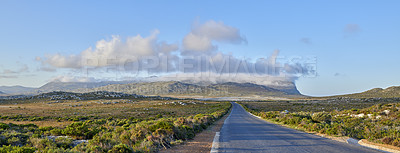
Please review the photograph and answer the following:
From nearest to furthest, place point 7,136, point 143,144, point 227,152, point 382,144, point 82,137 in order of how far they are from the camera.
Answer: point 227,152 → point 143,144 → point 382,144 → point 7,136 → point 82,137

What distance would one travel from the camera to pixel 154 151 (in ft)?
35.3

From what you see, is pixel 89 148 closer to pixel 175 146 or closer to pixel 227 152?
pixel 175 146

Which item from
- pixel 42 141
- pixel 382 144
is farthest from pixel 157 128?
pixel 382 144

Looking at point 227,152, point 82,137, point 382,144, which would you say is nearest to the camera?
point 227,152

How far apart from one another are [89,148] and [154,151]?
108 inches

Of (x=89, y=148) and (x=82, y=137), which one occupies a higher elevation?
(x=89, y=148)

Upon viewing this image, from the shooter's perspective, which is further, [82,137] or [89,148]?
[82,137]

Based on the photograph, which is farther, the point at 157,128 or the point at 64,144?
the point at 157,128

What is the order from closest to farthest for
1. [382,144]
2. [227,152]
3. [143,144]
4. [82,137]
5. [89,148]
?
[89,148]
[227,152]
[143,144]
[382,144]
[82,137]

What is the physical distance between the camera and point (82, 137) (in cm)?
1720

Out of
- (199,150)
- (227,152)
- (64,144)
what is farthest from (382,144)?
(64,144)

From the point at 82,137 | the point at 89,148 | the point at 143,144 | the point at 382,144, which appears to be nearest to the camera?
the point at 89,148

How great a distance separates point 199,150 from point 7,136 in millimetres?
11304

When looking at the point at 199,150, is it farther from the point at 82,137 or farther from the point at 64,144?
the point at 82,137
